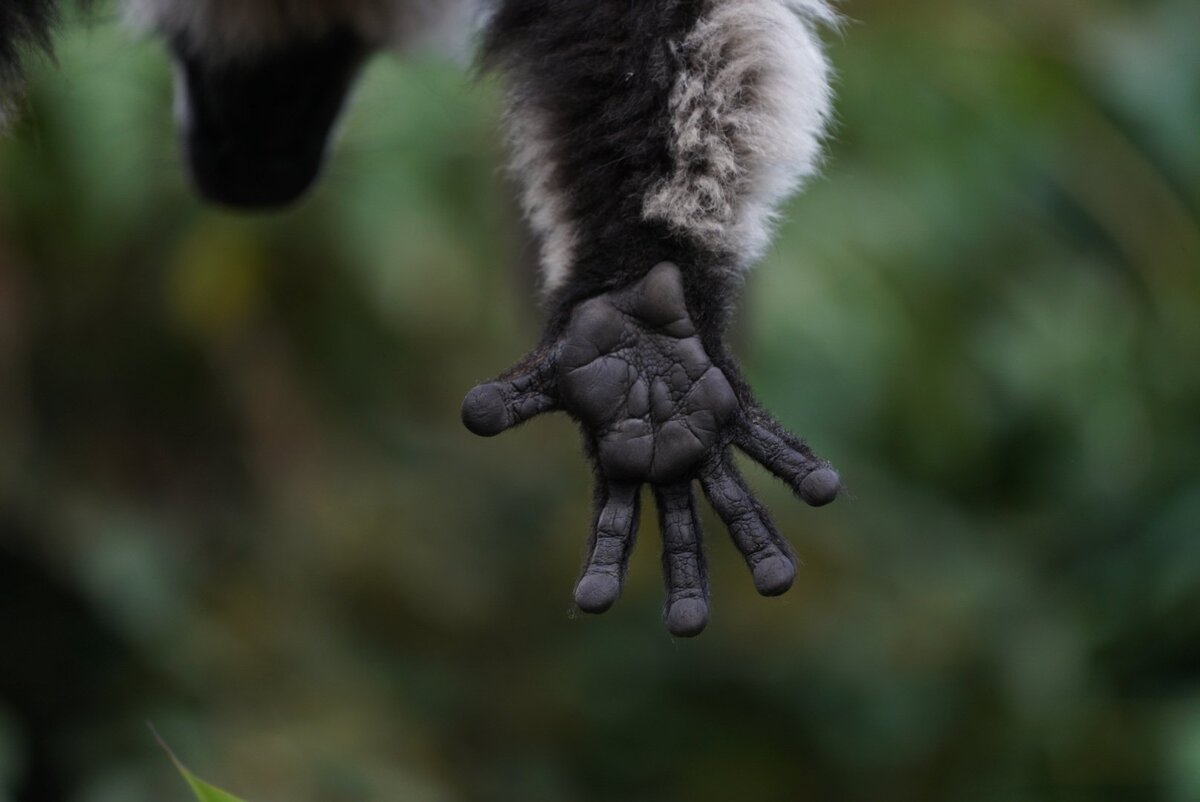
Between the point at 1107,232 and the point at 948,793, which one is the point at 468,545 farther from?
the point at 1107,232

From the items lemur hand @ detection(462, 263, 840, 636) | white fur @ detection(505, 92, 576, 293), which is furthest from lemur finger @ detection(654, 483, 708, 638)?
white fur @ detection(505, 92, 576, 293)

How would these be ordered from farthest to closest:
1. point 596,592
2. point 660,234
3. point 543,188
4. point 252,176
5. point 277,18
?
1. point 252,176
2. point 277,18
3. point 543,188
4. point 660,234
5. point 596,592

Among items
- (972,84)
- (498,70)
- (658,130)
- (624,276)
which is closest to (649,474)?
(624,276)

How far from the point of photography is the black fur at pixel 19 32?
1.83m

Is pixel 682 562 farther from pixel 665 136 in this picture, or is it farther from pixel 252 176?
pixel 252 176

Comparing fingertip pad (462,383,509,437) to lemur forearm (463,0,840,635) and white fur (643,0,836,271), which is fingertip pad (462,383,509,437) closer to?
lemur forearm (463,0,840,635)

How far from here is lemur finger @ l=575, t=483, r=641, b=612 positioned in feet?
5.23

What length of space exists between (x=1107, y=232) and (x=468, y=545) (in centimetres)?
160

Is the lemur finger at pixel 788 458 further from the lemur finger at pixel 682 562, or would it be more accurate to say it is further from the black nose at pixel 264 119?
the black nose at pixel 264 119

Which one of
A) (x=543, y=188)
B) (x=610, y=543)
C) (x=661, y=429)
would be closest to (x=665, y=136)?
(x=543, y=188)

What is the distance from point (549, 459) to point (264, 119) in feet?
4.36

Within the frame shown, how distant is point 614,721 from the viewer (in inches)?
147

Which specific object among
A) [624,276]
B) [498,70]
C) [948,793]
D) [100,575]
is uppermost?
[498,70]

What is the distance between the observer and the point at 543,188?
5.93 feet
